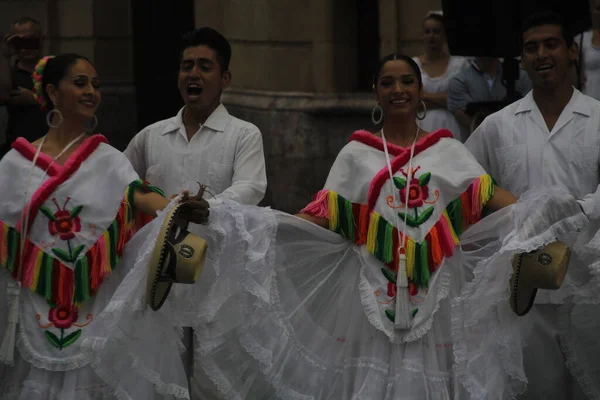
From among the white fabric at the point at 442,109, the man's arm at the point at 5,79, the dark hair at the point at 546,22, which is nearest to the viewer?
the dark hair at the point at 546,22

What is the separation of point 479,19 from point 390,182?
10.2 feet

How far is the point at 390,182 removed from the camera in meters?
8.62

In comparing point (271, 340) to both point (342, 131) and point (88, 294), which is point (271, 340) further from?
point (342, 131)

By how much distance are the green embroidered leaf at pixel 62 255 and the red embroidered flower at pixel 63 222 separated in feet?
0.22

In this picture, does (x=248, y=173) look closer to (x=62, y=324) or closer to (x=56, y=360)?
(x=62, y=324)

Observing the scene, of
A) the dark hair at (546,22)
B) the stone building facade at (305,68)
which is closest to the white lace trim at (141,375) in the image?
the dark hair at (546,22)

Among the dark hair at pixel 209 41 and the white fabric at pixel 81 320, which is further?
the dark hair at pixel 209 41

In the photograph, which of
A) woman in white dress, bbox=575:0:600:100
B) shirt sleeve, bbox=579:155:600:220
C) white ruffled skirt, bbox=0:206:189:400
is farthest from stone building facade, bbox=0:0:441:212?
white ruffled skirt, bbox=0:206:189:400

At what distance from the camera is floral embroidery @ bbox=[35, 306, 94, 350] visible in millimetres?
8578

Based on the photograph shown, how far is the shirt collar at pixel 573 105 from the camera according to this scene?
29.6 ft

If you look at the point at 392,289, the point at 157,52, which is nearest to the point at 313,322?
the point at 392,289

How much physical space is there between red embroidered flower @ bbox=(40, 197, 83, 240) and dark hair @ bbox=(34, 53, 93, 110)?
2.22 ft

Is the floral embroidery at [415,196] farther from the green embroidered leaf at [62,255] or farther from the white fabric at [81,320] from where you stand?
the green embroidered leaf at [62,255]

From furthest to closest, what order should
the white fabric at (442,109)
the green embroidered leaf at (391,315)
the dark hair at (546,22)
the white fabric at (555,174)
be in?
the white fabric at (442,109) → the dark hair at (546,22) → the white fabric at (555,174) → the green embroidered leaf at (391,315)
